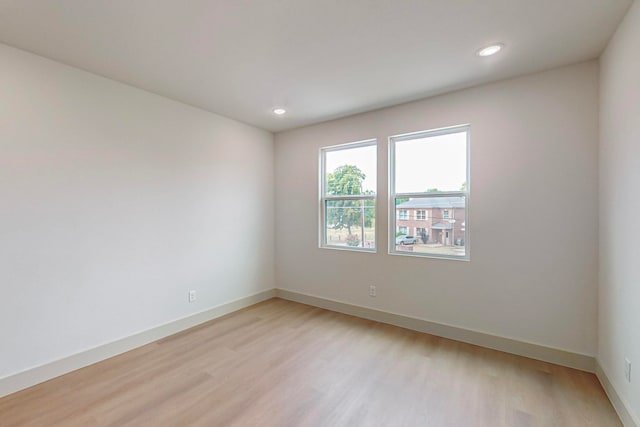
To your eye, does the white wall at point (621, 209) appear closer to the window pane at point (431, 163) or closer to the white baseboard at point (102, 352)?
the window pane at point (431, 163)

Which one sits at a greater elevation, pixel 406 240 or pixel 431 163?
pixel 431 163

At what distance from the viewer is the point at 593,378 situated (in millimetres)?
2256

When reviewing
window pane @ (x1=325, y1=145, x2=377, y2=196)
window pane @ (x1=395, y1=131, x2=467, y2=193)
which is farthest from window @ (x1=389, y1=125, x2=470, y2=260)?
window pane @ (x1=325, y1=145, x2=377, y2=196)

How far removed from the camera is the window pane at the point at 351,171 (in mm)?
3666

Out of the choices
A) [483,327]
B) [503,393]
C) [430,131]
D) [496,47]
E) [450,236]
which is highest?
[496,47]

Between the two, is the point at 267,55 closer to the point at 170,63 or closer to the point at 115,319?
the point at 170,63

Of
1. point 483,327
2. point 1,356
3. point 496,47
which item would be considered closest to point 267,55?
point 496,47

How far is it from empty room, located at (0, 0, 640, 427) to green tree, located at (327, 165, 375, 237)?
8 cm

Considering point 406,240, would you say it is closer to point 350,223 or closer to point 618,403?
point 350,223

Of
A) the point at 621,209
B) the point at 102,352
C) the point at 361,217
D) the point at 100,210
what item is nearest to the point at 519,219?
the point at 621,209

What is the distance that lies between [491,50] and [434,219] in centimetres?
164

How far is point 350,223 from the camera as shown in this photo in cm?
387

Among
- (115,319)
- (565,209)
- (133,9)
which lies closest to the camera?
(133,9)

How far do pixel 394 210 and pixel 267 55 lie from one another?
2.14 m
